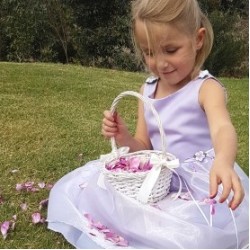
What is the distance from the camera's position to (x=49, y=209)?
2516 millimetres

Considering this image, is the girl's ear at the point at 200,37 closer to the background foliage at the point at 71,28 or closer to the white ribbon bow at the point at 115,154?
the white ribbon bow at the point at 115,154

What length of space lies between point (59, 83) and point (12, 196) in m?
3.84

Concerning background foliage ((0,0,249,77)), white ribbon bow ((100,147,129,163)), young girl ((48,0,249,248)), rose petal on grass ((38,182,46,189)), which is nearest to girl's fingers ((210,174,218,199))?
young girl ((48,0,249,248))

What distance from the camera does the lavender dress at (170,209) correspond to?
2.06 meters

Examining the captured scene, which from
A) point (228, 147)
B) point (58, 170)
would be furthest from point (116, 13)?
point (228, 147)

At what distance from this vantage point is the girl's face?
2.17m

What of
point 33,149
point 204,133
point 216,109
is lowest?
point 33,149

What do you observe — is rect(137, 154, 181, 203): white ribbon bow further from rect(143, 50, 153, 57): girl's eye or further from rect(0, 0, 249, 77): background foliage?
rect(0, 0, 249, 77): background foliage

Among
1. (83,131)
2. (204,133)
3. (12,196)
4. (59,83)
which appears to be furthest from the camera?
(59,83)

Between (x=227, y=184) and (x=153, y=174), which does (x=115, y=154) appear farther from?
(x=227, y=184)

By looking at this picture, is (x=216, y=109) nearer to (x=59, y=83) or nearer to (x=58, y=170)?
(x=58, y=170)

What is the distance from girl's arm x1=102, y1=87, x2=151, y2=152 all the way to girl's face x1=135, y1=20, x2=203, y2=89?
273 mm

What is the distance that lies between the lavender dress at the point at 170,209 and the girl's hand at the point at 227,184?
1.87 ft

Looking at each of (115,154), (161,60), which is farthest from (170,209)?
(161,60)
